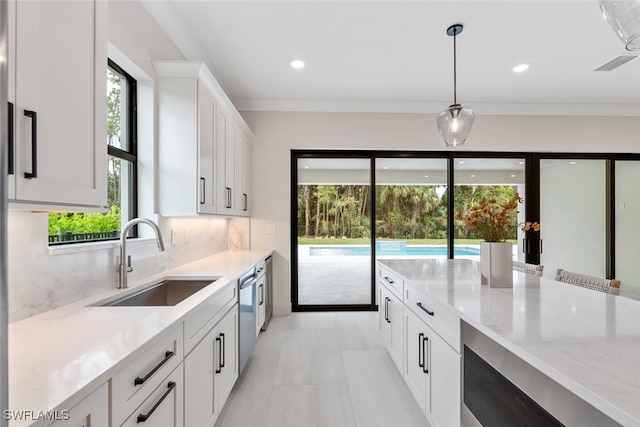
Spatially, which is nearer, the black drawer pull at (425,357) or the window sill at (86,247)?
the window sill at (86,247)

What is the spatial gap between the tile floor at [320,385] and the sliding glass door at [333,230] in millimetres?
934

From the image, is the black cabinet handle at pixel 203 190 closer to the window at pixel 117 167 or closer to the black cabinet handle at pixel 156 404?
the window at pixel 117 167

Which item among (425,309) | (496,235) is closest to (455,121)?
(496,235)

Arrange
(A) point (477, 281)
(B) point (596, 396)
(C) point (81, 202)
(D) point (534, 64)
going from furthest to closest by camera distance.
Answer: (D) point (534, 64)
(A) point (477, 281)
(C) point (81, 202)
(B) point (596, 396)

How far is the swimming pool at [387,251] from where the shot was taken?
4473 mm

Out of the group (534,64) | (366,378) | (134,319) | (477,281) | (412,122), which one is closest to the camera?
(134,319)

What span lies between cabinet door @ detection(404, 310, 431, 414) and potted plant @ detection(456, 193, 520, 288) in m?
0.50

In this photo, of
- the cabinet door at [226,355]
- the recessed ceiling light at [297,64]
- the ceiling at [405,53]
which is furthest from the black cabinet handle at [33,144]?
the recessed ceiling light at [297,64]

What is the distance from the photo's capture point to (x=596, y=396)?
70 cm

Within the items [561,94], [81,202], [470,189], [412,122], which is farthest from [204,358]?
[561,94]

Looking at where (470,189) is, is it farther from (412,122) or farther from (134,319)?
(134,319)

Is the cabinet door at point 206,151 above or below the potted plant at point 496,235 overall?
above

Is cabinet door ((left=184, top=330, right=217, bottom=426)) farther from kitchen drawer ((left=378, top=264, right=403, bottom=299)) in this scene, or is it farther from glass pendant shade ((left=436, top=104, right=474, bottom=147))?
glass pendant shade ((left=436, top=104, right=474, bottom=147))

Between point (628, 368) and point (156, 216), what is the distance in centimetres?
257
